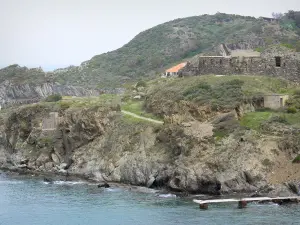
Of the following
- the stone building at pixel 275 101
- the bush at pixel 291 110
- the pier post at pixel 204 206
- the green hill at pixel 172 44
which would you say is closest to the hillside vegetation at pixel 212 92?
the stone building at pixel 275 101

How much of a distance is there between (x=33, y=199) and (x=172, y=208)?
14.6 meters

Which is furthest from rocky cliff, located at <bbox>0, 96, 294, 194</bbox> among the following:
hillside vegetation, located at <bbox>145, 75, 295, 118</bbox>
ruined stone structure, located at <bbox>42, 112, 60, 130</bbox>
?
hillside vegetation, located at <bbox>145, 75, 295, 118</bbox>

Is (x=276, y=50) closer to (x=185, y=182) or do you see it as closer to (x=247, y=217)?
(x=185, y=182)

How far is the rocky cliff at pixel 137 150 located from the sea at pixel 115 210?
11.2 ft

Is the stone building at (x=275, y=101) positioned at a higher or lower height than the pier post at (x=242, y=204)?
higher

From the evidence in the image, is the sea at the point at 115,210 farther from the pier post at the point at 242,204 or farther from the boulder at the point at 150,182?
the boulder at the point at 150,182

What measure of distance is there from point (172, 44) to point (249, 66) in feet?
243

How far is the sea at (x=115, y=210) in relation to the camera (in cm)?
5716

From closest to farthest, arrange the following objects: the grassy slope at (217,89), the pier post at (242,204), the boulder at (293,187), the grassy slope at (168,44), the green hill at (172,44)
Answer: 1. the pier post at (242,204)
2. the boulder at (293,187)
3. the grassy slope at (217,89)
4. the green hill at (172,44)
5. the grassy slope at (168,44)

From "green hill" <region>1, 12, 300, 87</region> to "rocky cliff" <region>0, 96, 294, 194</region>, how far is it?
43.4 m

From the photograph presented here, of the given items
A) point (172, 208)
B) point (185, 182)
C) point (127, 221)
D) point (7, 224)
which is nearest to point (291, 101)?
point (185, 182)

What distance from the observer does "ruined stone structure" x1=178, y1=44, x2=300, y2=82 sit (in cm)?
8481

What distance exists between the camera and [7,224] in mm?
58594

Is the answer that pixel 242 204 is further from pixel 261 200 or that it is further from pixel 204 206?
pixel 204 206
